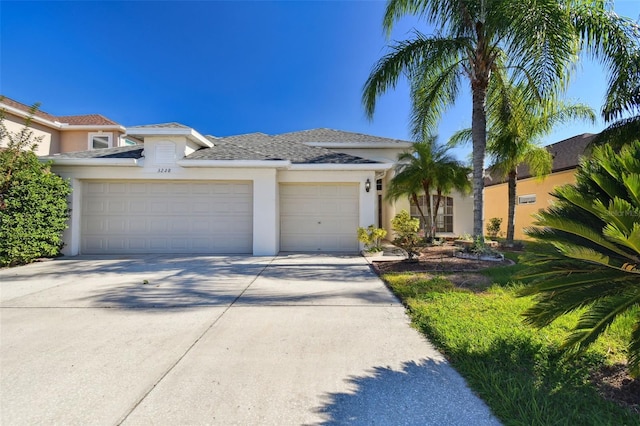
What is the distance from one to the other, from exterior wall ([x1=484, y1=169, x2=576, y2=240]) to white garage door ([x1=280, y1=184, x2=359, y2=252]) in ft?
27.8

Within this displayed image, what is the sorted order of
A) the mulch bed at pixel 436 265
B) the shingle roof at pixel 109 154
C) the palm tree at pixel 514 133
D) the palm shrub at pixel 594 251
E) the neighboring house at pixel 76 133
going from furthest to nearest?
1. the neighboring house at pixel 76 133
2. the shingle roof at pixel 109 154
3. the palm tree at pixel 514 133
4. the mulch bed at pixel 436 265
5. the palm shrub at pixel 594 251

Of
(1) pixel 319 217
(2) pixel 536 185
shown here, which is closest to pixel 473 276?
(1) pixel 319 217

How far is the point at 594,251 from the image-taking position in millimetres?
2166

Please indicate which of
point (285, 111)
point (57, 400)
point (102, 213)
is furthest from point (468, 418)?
point (285, 111)

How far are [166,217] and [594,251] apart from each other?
36.9ft

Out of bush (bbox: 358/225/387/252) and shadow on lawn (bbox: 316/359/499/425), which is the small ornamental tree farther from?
shadow on lawn (bbox: 316/359/499/425)

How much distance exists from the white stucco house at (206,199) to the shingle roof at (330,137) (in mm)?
4720

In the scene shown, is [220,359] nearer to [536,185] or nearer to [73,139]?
[536,185]

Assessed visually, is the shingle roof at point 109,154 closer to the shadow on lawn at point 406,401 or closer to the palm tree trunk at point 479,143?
the shadow on lawn at point 406,401

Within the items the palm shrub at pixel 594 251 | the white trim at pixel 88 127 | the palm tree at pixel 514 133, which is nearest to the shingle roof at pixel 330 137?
the palm tree at pixel 514 133

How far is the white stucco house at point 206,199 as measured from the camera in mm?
10125

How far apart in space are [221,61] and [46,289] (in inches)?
457

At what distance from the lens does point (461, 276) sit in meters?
6.52

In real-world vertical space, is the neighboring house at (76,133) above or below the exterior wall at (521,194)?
above
